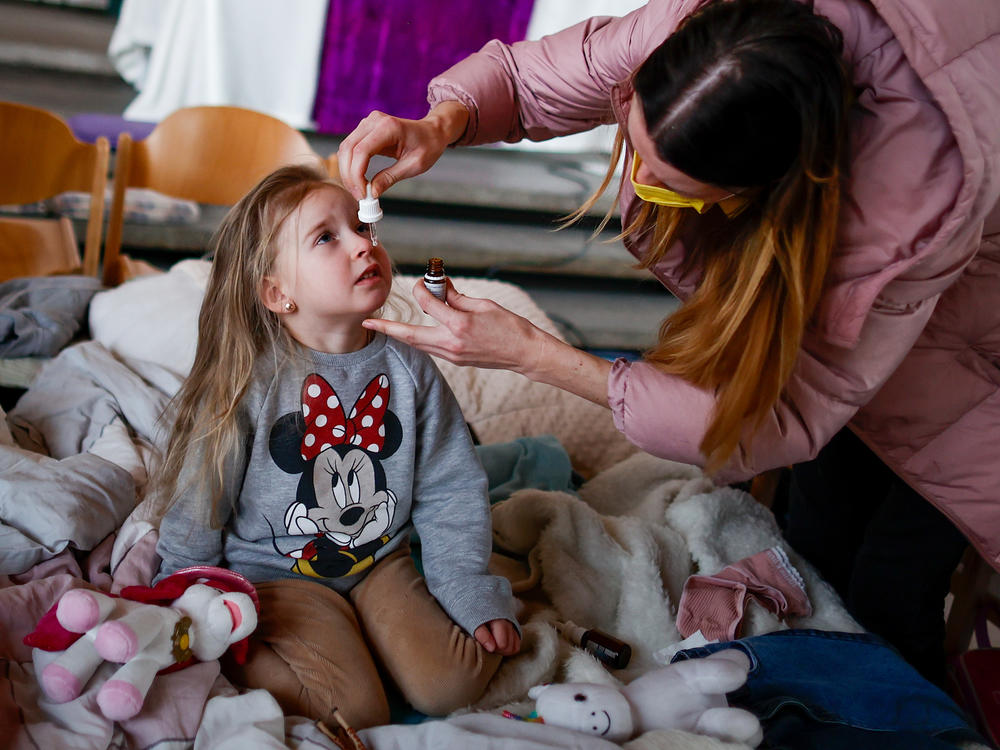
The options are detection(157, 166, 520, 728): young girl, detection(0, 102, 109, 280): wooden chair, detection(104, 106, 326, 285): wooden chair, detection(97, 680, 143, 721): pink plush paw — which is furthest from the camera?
detection(104, 106, 326, 285): wooden chair

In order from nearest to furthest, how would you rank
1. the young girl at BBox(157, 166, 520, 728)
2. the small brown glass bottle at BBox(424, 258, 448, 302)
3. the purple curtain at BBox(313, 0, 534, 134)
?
the small brown glass bottle at BBox(424, 258, 448, 302)
the young girl at BBox(157, 166, 520, 728)
the purple curtain at BBox(313, 0, 534, 134)

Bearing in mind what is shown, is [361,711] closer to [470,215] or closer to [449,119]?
[449,119]

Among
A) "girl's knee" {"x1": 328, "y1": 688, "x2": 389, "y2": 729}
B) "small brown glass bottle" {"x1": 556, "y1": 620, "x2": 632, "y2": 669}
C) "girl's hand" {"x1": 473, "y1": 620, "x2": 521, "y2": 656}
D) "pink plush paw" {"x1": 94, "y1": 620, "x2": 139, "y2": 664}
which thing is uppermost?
"pink plush paw" {"x1": 94, "y1": 620, "x2": 139, "y2": 664}

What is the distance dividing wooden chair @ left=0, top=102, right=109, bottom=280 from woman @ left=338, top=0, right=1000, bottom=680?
0.98m

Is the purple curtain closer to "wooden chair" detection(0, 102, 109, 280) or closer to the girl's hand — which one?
"wooden chair" detection(0, 102, 109, 280)

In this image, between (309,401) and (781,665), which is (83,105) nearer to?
(309,401)

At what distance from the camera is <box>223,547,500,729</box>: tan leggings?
111 centimetres

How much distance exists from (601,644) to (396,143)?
772mm

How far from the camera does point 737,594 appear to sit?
4.43 feet

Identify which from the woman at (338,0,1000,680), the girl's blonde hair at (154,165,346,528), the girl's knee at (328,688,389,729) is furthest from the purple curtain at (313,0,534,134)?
the girl's knee at (328,688,389,729)

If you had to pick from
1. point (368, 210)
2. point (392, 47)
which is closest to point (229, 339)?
point (368, 210)

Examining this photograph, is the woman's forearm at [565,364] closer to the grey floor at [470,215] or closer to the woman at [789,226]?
the woman at [789,226]

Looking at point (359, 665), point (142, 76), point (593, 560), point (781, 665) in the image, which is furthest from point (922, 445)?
point (142, 76)

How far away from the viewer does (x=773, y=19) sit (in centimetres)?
80
